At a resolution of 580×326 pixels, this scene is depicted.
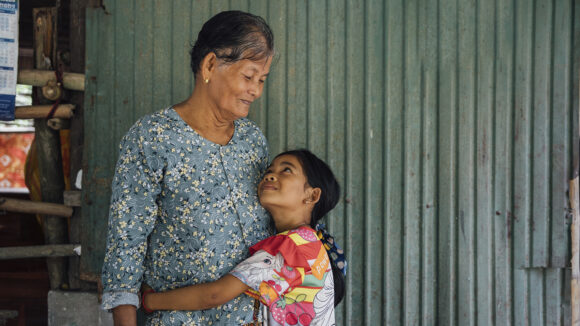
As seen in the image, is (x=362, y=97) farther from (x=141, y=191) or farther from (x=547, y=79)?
(x=141, y=191)

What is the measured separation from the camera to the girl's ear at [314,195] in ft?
6.33

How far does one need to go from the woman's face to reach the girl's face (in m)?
0.31

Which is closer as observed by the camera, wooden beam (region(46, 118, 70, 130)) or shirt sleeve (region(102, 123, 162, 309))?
shirt sleeve (region(102, 123, 162, 309))

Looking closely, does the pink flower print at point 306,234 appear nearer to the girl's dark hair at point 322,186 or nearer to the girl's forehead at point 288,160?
the girl's dark hair at point 322,186

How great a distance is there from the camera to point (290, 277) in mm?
1628

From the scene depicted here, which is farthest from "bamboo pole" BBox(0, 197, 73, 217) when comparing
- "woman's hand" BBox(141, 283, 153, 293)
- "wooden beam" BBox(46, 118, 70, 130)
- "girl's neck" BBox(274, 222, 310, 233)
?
"girl's neck" BBox(274, 222, 310, 233)

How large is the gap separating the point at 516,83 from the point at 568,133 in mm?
409

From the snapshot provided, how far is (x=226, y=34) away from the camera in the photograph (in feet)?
5.40

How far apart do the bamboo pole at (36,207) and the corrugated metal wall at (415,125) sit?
207mm

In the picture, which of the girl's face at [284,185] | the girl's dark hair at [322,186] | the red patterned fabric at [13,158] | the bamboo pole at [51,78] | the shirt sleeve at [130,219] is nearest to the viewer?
the shirt sleeve at [130,219]

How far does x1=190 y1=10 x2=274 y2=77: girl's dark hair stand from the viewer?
1.65 metres

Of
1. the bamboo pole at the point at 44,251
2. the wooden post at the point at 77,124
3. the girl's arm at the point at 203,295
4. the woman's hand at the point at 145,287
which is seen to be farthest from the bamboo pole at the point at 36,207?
the girl's arm at the point at 203,295

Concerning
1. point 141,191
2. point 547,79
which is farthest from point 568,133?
point 141,191

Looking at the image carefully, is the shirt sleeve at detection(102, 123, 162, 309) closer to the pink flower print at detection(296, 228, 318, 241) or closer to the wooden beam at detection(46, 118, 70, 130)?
the pink flower print at detection(296, 228, 318, 241)
